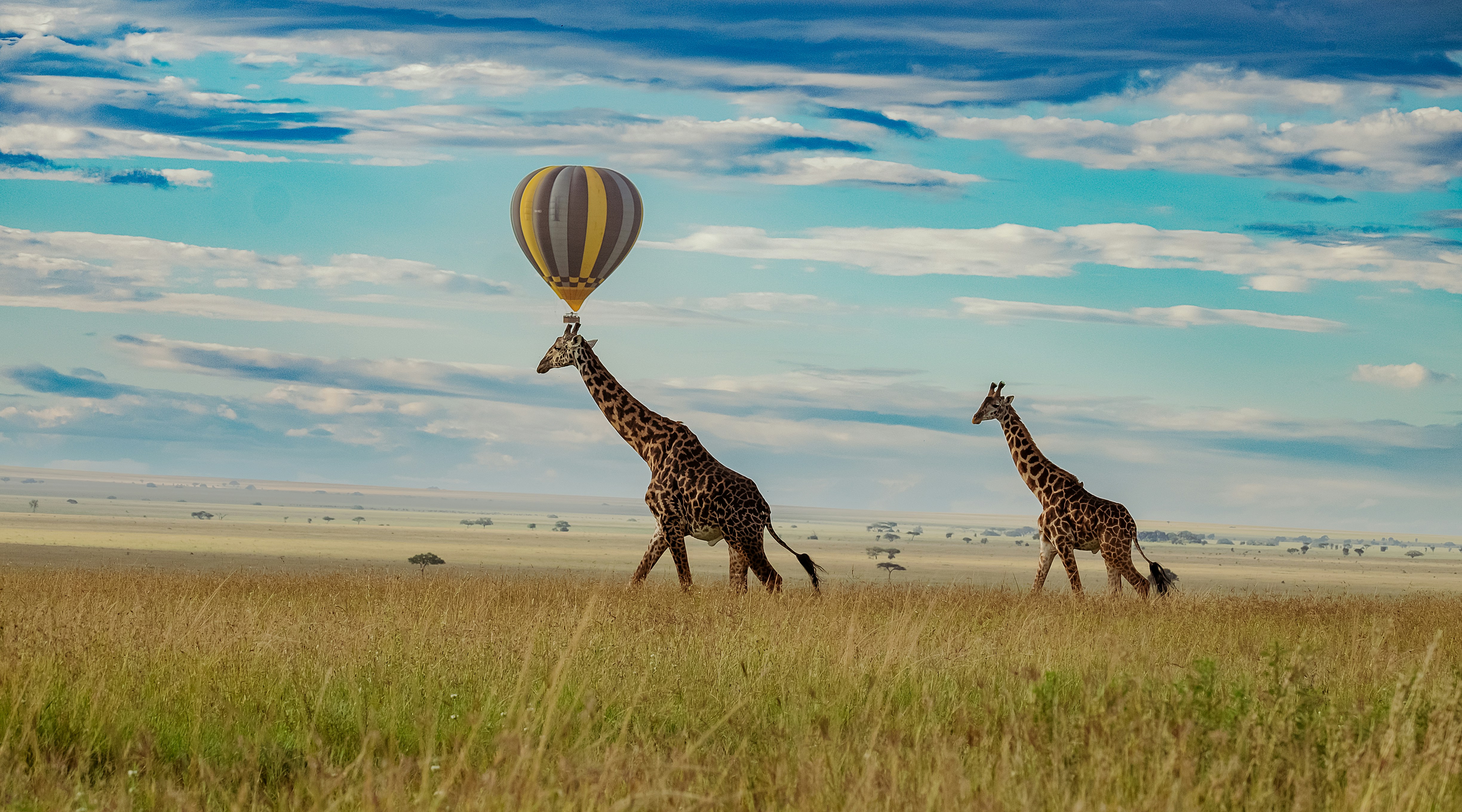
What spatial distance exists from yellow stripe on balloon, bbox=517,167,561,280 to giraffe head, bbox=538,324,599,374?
7.28 metres

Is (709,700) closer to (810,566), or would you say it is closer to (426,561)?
(810,566)

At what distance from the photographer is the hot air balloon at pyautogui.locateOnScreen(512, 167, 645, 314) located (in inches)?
961

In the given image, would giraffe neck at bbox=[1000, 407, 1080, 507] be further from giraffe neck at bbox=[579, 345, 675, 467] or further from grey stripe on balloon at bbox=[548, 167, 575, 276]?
grey stripe on balloon at bbox=[548, 167, 575, 276]

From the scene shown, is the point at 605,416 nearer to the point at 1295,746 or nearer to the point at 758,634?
the point at 758,634

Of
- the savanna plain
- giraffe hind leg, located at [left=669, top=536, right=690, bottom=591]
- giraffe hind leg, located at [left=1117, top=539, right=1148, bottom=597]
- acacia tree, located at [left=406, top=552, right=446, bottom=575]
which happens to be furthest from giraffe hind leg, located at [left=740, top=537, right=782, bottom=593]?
acacia tree, located at [left=406, top=552, right=446, bottom=575]

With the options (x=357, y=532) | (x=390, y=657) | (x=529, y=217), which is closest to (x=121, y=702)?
(x=390, y=657)

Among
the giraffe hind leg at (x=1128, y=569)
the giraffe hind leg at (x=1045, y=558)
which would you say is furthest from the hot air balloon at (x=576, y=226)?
the giraffe hind leg at (x=1128, y=569)

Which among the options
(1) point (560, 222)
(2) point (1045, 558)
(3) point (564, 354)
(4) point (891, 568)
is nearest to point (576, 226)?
(1) point (560, 222)

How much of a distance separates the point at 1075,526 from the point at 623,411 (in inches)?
246

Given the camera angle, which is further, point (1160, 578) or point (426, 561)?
point (426, 561)

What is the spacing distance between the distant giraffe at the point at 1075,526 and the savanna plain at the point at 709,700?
0.94 metres

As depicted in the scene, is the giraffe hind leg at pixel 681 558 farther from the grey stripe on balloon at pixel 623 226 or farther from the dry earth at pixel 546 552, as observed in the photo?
the grey stripe on balloon at pixel 623 226

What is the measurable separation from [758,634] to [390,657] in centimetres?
289

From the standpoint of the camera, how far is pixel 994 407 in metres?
18.7
